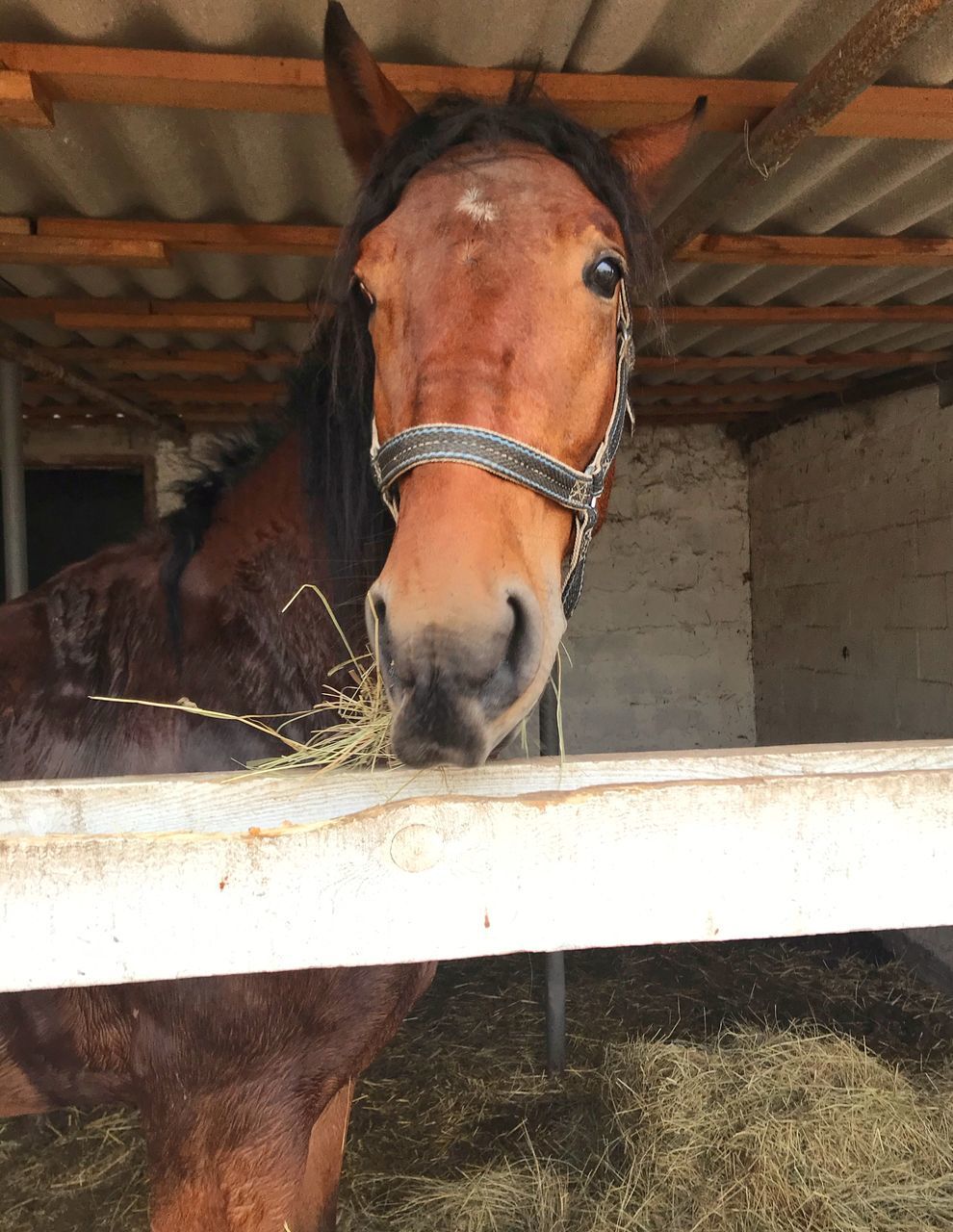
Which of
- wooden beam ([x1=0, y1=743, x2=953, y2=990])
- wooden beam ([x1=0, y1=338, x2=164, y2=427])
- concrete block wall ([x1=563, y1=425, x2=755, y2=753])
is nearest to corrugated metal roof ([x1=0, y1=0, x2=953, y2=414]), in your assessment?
wooden beam ([x1=0, y1=338, x2=164, y2=427])

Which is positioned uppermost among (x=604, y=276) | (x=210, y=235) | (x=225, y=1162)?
(x=210, y=235)

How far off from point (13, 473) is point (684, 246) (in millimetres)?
3707

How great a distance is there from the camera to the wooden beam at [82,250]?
9.70ft

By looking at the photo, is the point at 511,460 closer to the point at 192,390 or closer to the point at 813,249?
the point at 813,249

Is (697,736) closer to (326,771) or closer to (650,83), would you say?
(650,83)

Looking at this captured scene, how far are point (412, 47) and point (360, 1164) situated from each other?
147 inches

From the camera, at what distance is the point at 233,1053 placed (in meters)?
1.62

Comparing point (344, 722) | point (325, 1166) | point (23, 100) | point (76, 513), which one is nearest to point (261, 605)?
point (344, 722)

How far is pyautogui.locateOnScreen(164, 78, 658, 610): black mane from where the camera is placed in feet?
5.42

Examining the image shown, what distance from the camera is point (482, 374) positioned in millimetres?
1298

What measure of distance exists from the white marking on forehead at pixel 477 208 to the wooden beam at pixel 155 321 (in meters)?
2.87

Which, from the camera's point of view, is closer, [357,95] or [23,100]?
[357,95]

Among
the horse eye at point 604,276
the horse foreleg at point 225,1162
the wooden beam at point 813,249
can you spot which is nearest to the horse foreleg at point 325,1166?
the horse foreleg at point 225,1162

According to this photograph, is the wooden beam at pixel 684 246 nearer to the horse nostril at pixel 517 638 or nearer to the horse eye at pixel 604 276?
the horse eye at pixel 604 276
